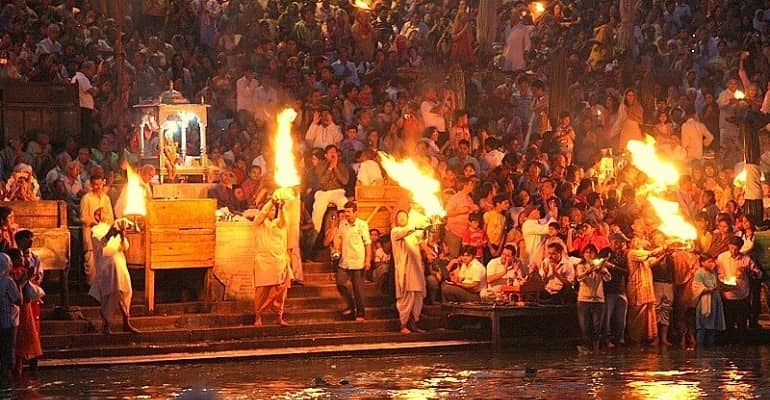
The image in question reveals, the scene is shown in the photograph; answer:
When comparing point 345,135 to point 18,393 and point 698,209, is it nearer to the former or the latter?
point 698,209

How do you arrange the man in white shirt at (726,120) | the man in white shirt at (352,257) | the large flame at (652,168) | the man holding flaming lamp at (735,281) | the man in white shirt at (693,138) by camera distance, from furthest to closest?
the man in white shirt at (726,120), the man in white shirt at (693,138), the large flame at (652,168), the man holding flaming lamp at (735,281), the man in white shirt at (352,257)

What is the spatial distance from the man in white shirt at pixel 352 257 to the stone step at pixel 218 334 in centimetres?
27

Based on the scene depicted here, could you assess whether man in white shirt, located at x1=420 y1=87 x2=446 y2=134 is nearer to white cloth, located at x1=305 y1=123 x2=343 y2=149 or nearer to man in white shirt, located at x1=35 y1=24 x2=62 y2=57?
white cloth, located at x1=305 y1=123 x2=343 y2=149

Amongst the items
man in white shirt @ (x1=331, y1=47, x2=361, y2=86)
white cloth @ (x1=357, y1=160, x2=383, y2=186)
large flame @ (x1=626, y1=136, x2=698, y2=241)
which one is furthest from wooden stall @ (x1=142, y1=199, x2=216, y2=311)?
man in white shirt @ (x1=331, y1=47, x2=361, y2=86)

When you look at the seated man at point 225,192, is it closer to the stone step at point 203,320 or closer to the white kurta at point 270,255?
the white kurta at point 270,255

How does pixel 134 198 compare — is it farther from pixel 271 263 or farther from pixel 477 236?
pixel 477 236

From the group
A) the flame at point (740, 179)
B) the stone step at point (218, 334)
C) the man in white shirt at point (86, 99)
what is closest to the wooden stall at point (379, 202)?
the stone step at point (218, 334)

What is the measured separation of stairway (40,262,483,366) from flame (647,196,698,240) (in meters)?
2.80

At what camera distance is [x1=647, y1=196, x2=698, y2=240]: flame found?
21531 millimetres

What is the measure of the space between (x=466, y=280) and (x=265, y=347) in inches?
116

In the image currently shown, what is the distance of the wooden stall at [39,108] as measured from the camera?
952 inches

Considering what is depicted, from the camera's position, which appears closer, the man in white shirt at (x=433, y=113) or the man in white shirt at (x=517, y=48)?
the man in white shirt at (x=433, y=113)

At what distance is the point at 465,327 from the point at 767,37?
10067mm

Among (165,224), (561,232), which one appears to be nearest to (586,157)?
(561,232)
